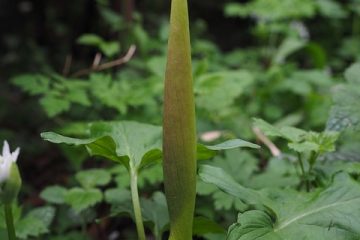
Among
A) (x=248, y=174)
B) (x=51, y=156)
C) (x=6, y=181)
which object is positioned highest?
(x=6, y=181)

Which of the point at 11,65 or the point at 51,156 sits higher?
the point at 11,65

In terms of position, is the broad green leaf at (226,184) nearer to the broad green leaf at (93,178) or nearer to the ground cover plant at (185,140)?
the ground cover plant at (185,140)

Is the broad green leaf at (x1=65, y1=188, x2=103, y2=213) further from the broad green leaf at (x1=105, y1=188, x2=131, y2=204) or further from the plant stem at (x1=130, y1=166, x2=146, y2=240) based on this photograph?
the plant stem at (x1=130, y1=166, x2=146, y2=240)

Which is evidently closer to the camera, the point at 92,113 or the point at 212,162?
the point at 212,162

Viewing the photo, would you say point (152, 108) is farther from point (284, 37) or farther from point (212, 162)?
point (284, 37)

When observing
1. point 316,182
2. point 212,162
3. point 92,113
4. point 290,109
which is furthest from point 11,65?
point 316,182

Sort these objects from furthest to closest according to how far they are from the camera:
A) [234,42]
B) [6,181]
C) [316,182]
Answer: [234,42]
[316,182]
[6,181]

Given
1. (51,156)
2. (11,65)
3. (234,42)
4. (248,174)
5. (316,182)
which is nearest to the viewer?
(316,182)

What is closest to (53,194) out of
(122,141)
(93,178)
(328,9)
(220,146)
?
(93,178)
